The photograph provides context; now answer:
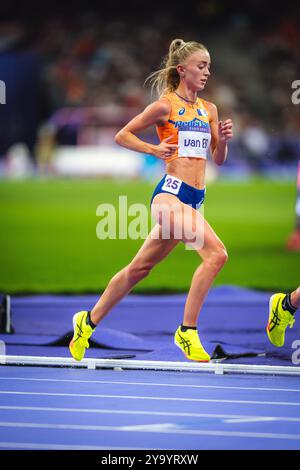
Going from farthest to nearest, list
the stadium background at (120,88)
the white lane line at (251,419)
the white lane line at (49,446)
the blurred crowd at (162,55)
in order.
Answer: the blurred crowd at (162,55), the stadium background at (120,88), the white lane line at (251,419), the white lane line at (49,446)

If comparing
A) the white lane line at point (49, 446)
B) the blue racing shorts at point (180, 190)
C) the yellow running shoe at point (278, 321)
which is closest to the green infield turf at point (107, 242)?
the yellow running shoe at point (278, 321)

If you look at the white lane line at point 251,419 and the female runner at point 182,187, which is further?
the female runner at point 182,187

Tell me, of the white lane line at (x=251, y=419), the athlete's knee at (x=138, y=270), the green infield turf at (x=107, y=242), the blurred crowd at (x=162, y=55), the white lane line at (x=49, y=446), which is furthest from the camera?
the blurred crowd at (x=162, y=55)

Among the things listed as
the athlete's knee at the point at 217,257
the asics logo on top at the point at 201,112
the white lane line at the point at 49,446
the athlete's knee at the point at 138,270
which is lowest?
the white lane line at the point at 49,446

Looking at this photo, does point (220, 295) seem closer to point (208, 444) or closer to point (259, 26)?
point (208, 444)

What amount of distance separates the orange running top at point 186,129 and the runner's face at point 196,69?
5.2 inches

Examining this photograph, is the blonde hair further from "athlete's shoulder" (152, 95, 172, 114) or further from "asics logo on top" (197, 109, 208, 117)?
"asics logo on top" (197, 109, 208, 117)

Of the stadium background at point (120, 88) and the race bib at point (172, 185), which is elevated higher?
the stadium background at point (120, 88)

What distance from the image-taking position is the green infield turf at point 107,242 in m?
14.4

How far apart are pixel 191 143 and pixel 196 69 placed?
20.2 inches

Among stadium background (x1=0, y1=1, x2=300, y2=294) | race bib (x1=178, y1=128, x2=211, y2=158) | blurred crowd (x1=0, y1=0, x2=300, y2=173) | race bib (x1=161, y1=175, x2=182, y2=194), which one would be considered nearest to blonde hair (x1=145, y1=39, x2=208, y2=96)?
race bib (x1=178, y1=128, x2=211, y2=158)

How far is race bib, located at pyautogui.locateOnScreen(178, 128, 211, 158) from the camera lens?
704 centimetres

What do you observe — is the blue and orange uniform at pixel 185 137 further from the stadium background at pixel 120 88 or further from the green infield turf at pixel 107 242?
the stadium background at pixel 120 88

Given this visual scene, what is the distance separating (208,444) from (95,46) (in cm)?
4608
